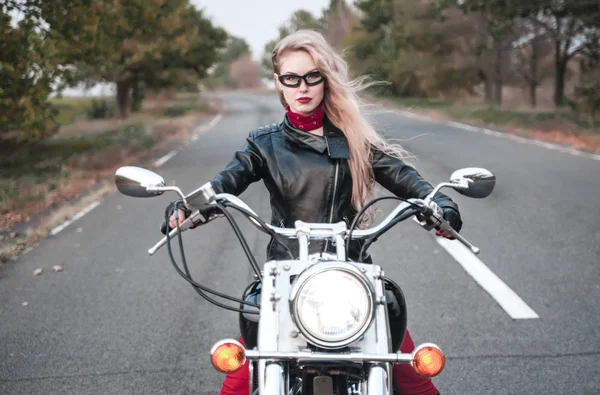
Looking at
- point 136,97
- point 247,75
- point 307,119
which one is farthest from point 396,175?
point 247,75

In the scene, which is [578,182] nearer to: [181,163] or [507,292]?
[507,292]

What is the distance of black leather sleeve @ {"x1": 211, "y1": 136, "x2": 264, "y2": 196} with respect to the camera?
9.78 feet

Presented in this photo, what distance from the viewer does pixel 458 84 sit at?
43375 millimetres

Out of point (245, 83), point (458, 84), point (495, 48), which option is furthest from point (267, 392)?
point (245, 83)

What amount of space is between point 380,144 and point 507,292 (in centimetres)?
338

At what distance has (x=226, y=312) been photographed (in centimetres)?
577

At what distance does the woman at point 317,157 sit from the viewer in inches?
114

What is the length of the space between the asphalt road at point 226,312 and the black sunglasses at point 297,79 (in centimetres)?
70

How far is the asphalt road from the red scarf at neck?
23.3 inches

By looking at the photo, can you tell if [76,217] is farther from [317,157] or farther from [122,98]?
[122,98]

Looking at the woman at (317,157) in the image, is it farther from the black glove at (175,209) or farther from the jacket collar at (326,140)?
the black glove at (175,209)

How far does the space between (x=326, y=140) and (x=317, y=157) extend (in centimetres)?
8

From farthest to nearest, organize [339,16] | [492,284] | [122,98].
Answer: [339,16], [122,98], [492,284]

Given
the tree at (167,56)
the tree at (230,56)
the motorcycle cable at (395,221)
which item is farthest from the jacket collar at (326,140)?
the tree at (230,56)
